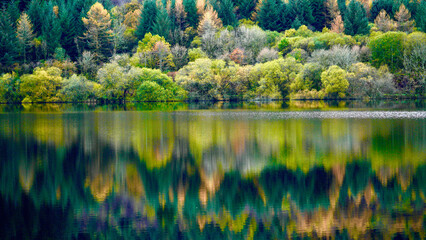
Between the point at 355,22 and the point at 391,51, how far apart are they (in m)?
24.3

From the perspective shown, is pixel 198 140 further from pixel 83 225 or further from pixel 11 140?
pixel 83 225

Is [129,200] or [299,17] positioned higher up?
[299,17]

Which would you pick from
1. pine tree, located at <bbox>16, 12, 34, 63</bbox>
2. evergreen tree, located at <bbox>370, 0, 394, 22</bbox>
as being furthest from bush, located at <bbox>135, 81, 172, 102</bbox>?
evergreen tree, located at <bbox>370, 0, 394, 22</bbox>

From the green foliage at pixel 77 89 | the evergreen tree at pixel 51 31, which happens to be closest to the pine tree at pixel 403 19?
the green foliage at pixel 77 89

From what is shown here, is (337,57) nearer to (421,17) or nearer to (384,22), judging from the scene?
(421,17)

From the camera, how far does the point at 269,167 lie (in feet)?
65.8

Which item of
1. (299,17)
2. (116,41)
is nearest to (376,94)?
(299,17)

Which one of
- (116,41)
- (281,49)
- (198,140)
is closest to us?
(198,140)

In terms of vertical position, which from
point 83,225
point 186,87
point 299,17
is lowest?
point 83,225

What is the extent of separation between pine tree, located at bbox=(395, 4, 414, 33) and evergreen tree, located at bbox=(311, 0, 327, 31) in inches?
720

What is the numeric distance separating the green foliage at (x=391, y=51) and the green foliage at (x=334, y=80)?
34.1ft

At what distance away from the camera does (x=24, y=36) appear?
9419cm

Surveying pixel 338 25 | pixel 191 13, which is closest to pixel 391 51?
pixel 338 25

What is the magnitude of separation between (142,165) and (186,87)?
63282mm
